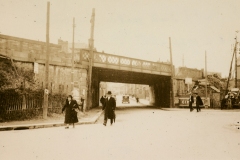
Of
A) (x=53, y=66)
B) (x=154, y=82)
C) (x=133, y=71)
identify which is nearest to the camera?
(x=53, y=66)

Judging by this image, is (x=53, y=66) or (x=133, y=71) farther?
(x=133, y=71)

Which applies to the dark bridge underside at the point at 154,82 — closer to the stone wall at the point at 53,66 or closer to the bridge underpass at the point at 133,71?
the bridge underpass at the point at 133,71

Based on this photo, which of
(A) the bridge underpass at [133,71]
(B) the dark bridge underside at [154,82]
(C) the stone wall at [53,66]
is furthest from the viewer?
(B) the dark bridge underside at [154,82]

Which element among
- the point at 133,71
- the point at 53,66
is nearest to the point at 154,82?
the point at 133,71

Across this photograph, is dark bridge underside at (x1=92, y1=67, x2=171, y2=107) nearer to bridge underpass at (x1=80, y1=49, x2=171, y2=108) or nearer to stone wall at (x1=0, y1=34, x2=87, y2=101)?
bridge underpass at (x1=80, y1=49, x2=171, y2=108)

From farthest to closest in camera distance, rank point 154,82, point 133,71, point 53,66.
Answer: point 154,82 < point 133,71 < point 53,66

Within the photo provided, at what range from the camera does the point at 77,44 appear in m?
63.5

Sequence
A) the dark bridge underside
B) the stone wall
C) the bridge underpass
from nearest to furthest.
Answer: the stone wall, the bridge underpass, the dark bridge underside

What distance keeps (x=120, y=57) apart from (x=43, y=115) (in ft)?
35.1

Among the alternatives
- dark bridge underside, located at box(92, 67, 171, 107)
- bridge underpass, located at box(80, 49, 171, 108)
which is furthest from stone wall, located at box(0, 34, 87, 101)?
dark bridge underside, located at box(92, 67, 171, 107)

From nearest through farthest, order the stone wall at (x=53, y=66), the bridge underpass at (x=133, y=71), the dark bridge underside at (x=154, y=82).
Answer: the stone wall at (x=53, y=66)
the bridge underpass at (x=133, y=71)
the dark bridge underside at (x=154, y=82)

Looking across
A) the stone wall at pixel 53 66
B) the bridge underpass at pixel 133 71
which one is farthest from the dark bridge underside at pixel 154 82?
the stone wall at pixel 53 66

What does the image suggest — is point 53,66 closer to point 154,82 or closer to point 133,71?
point 133,71

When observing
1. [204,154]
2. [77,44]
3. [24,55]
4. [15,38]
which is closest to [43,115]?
[24,55]
